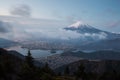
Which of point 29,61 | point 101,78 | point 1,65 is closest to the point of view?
point 1,65

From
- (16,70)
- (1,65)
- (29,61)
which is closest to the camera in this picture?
(1,65)

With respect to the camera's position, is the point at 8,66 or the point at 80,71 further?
the point at 80,71

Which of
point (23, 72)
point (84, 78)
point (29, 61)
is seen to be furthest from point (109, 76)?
point (23, 72)

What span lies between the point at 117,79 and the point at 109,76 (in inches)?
174

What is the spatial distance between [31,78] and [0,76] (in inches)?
330

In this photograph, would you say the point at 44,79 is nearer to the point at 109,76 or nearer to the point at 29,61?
the point at 29,61

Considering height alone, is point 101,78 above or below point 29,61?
below

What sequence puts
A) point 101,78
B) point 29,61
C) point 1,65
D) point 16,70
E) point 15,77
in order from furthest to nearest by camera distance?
point 101,78, point 29,61, point 16,70, point 15,77, point 1,65

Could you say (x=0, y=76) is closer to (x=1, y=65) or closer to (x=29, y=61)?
Answer: (x=1, y=65)

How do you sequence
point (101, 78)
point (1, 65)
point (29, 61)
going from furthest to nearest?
1. point (101, 78)
2. point (29, 61)
3. point (1, 65)

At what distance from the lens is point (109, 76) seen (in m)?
127

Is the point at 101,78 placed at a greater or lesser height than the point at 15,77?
lesser

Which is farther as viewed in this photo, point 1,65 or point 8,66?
point 8,66

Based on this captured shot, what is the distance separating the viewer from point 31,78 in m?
56.7
